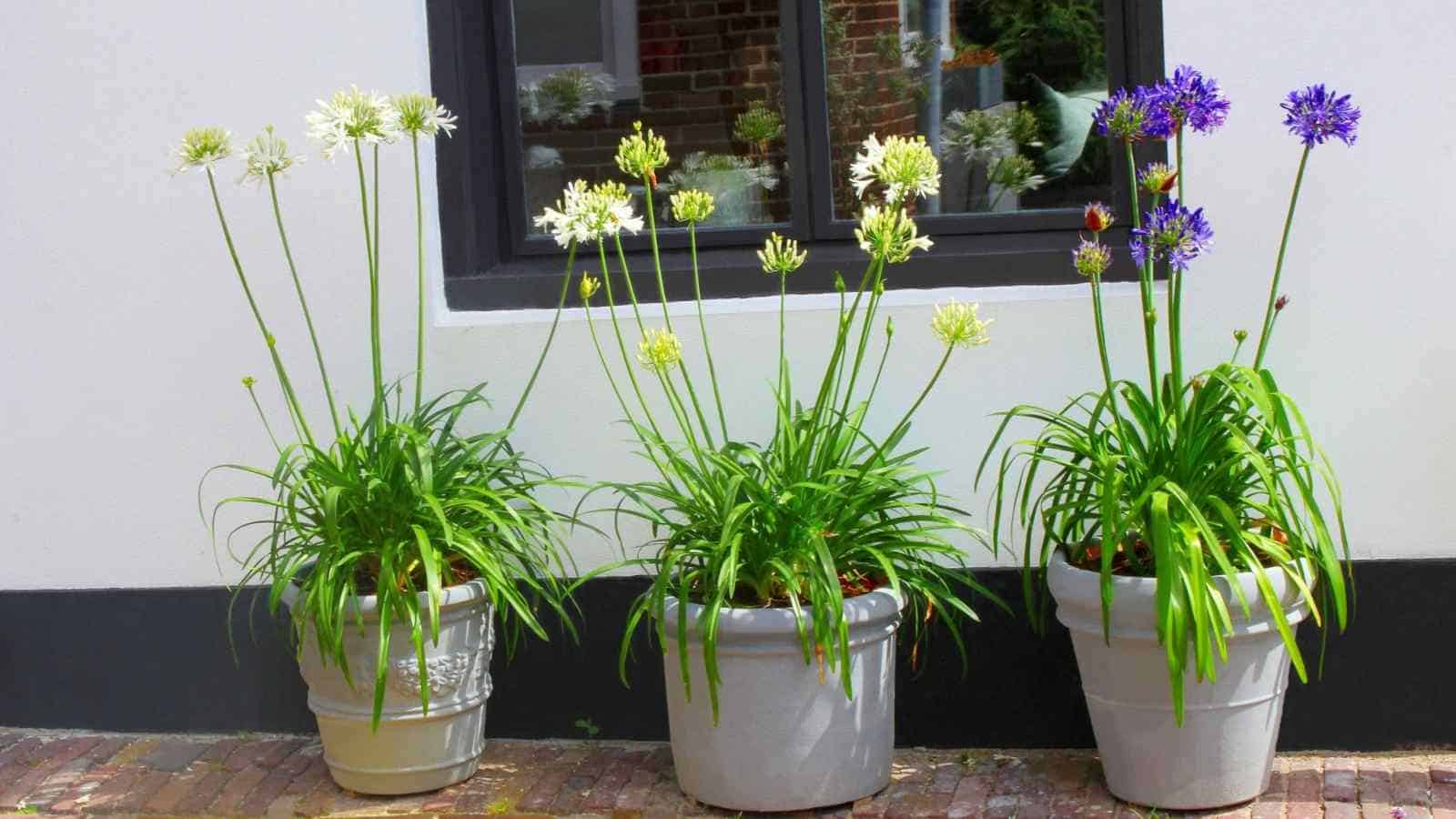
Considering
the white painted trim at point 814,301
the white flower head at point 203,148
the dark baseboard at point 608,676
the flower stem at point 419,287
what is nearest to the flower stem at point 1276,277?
the white painted trim at point 814,301

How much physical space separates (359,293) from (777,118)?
1.08 m

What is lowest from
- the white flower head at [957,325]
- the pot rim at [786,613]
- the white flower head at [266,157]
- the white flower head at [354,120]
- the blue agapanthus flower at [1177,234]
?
the pot rim at [786,613]

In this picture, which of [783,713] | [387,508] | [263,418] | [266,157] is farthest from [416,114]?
[783,713]

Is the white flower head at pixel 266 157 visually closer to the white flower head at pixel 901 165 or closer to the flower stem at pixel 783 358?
the flower stem at pixel 783 358

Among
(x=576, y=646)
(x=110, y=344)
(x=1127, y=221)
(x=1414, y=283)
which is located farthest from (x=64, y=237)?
(x=1414, y=283)

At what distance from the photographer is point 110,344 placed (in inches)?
161

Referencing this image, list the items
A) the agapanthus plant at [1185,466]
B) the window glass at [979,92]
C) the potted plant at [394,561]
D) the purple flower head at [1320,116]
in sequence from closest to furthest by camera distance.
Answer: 1. the agapanthus plant at [1185,466]
2. the purple flower head at [1320,116]
3. the potted plant at [394,561]
4. the window glass at [979,92]

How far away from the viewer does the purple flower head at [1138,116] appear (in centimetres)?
318

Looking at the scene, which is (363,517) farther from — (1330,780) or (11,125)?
(1330,780)

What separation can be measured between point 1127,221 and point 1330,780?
1.30 m

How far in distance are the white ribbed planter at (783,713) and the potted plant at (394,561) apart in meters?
0.42

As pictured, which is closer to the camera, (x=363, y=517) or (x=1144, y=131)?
(x=1144, y=131)

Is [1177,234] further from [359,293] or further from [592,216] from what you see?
[359,293]

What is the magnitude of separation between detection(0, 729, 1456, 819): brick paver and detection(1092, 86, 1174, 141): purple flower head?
135 cm
